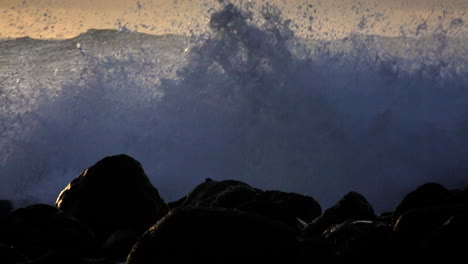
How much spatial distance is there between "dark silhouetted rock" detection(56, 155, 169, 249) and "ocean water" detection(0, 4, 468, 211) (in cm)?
506

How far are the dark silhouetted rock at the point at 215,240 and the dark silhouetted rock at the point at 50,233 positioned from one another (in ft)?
5.53

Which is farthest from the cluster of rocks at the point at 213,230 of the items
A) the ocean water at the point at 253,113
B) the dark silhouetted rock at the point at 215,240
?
the ocean water at the point at 253,113

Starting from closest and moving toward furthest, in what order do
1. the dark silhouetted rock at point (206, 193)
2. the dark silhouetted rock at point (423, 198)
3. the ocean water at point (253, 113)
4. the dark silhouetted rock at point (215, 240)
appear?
the dark silhouetted rock at point (215, 240) < the dark silhouetted rock at point (423, 198) < the dark silhouetted rock at point (206, 193) < the ocean water at point (253, 113)

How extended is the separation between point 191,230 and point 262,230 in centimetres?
39

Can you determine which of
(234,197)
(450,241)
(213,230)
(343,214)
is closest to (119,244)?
(234,197)

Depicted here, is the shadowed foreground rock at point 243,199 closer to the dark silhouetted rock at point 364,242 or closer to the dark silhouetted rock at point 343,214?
the dark silhouetted rock at point 343,214

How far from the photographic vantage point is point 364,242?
4629 millimetres

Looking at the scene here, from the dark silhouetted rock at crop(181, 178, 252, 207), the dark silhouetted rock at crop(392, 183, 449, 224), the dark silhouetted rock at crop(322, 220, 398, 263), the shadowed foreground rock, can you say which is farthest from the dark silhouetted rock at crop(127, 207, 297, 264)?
the dark silhouetted rock at crop(181, 178, 252, 207)

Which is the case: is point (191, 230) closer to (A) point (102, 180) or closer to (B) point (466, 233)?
(B) point (466, 233)

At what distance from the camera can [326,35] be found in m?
13.3

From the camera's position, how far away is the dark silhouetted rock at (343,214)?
5.87 m

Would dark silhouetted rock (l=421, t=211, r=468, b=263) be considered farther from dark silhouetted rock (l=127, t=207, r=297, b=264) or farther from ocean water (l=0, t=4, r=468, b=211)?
ocean water (l=0, t=4, r=468, b=211)

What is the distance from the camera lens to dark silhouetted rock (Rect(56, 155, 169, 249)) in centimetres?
679

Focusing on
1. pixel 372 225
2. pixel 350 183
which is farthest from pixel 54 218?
pixel 350 183
